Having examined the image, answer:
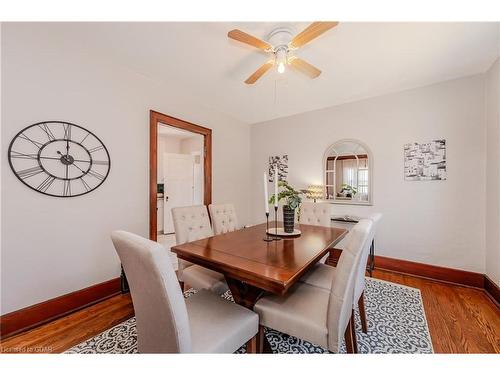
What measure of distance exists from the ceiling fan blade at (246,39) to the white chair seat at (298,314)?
183cm

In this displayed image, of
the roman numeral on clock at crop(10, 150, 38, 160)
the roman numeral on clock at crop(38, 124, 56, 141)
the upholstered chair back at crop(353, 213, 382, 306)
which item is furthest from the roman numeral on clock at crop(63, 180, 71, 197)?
the upholstered chair back at crop(353, 213, 382, 306)

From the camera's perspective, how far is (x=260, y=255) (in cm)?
136

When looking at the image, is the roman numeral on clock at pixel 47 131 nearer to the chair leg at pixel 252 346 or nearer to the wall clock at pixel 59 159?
the wall clock at pixel 59 159

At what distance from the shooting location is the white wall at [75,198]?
163cm

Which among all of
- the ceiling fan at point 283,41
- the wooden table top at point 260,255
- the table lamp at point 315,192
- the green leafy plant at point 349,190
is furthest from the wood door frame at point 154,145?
the green leafy plant at point 349,190

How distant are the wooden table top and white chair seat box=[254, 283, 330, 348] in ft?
0.74

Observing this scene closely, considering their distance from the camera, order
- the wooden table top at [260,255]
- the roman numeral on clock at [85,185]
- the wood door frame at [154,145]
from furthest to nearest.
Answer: the wood door frame at [154,145] → the roman numeral on clock at [85,185] → the wooden table top at [260,255]

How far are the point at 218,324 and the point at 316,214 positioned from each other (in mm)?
1852

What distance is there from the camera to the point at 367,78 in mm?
2557

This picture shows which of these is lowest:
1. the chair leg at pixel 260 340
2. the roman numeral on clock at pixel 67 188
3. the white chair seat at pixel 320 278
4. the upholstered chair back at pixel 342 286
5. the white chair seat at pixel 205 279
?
the chair leg at pixel 260 340

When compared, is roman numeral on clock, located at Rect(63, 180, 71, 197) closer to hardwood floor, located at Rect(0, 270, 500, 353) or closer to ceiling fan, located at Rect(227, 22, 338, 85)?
hardwood floor, located at Rect(0, 270, 500, 353)

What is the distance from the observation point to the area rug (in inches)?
57.7

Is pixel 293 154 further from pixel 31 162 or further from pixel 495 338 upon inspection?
pixel 31 162

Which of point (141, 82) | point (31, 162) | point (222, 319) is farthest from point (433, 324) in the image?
point (141, 82)
